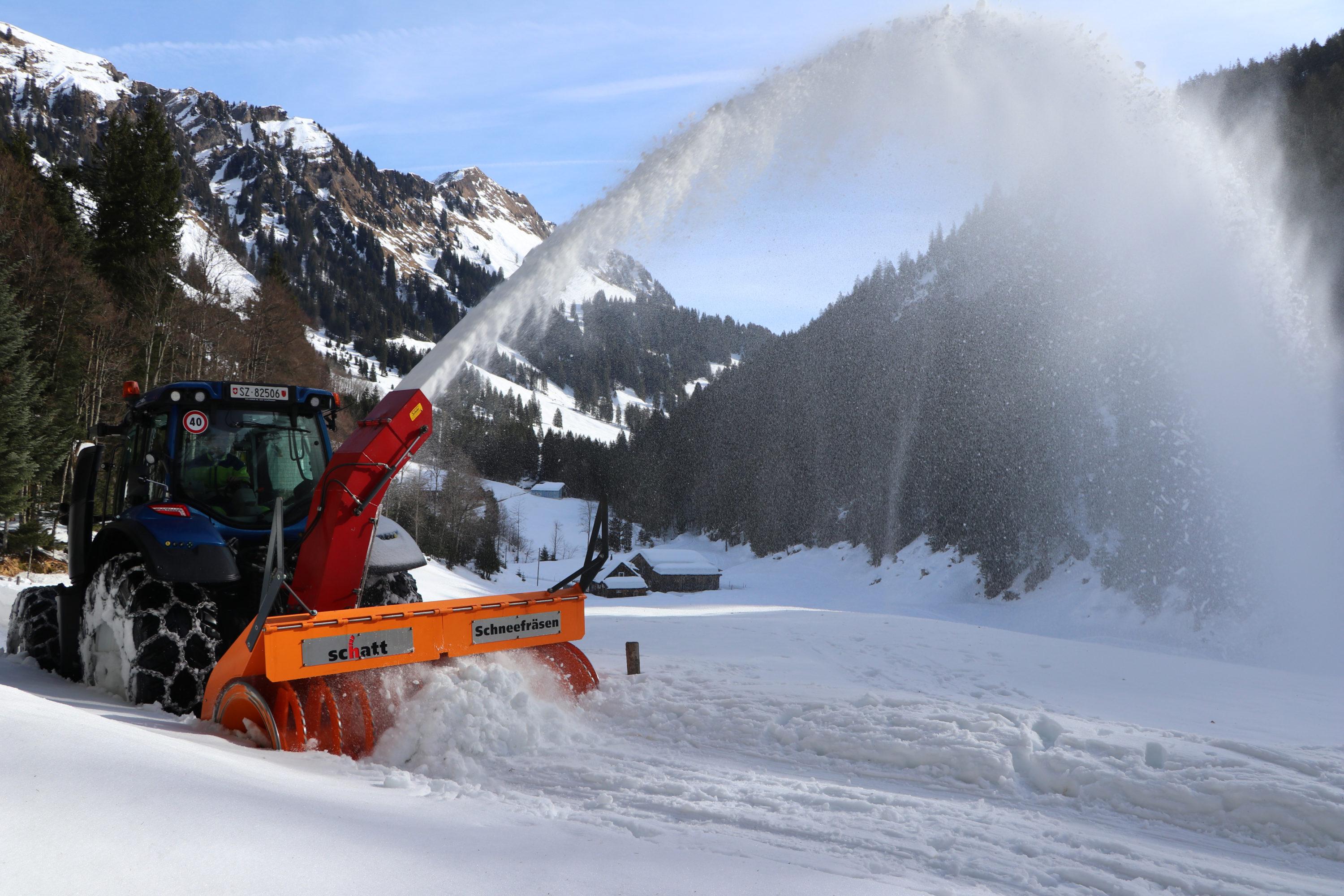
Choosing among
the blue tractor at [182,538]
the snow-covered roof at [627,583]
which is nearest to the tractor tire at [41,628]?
the blue tractor at [182,538]

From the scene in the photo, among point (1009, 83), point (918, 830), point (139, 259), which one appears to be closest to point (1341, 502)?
point (1009, 83)

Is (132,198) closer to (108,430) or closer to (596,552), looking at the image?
(108,430)

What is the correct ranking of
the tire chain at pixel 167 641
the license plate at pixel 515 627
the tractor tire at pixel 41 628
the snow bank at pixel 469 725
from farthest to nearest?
the tractor tire at pixel 41 628 < the license plate at pixel 515 627 < the tire chain at pixel 167 641 < the snow bank at pixel 469 725

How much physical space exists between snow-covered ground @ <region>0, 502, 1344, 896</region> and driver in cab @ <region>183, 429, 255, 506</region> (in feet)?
5.04

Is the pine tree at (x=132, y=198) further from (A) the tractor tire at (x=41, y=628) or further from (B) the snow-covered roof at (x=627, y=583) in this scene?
(A) the tractor tire at (x=41, y=628)

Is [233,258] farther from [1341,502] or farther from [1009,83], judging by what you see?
[1341,502]

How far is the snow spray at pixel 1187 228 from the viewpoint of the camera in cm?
1267

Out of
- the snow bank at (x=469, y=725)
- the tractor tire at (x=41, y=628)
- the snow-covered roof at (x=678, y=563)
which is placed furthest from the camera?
the snow-covered roof at (x=678, y=563)

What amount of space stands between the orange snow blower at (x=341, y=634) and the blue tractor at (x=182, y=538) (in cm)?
34

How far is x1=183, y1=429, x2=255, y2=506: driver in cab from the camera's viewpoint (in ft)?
20.1

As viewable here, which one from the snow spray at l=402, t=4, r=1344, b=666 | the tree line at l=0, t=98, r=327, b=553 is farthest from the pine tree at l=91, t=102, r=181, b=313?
the snow spray at l=402, t=4, r=1344, b=666

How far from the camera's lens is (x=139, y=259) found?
37625 mm

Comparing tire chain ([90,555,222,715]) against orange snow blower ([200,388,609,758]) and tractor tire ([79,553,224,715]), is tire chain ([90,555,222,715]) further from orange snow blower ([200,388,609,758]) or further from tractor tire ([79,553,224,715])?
orange snow blower ([200,388,609,758])

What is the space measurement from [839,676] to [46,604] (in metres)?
7.81
